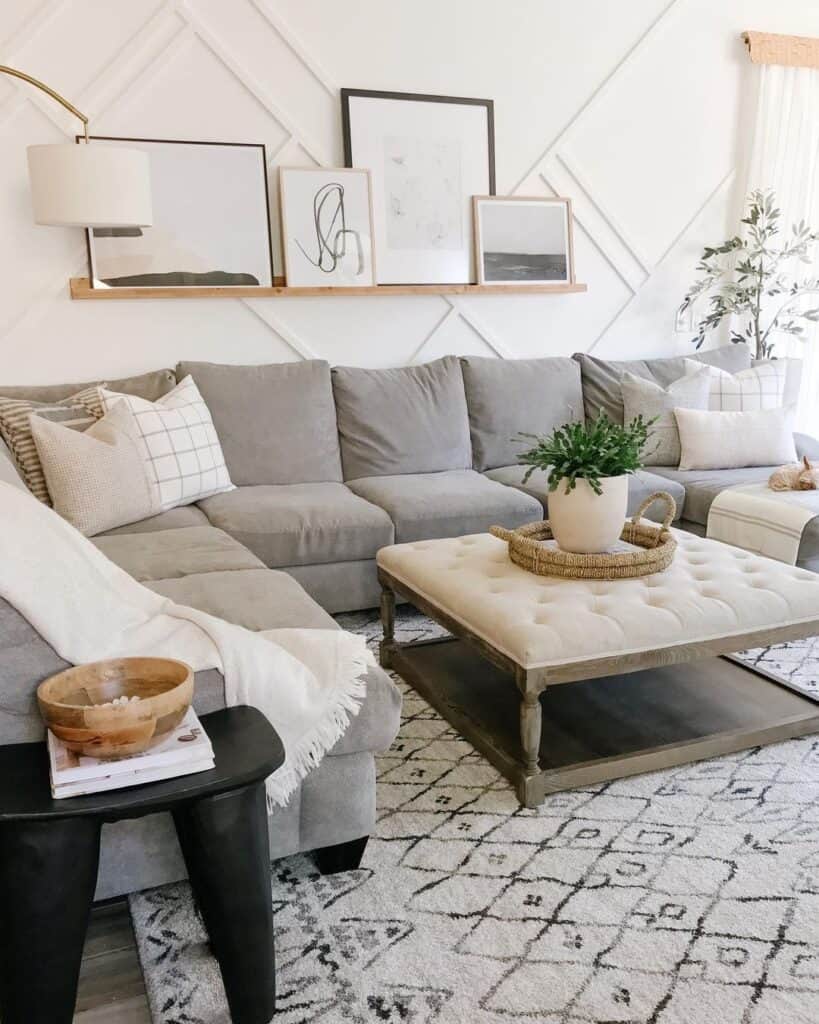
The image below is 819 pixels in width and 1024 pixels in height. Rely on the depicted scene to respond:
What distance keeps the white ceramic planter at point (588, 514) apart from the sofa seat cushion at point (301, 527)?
872 millimetres

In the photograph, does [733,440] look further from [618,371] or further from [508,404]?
[508,404]

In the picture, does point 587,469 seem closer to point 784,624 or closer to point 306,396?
point 784,624

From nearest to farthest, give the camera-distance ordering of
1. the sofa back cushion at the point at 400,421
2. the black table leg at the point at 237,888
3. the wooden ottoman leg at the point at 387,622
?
the black table leg at the point at 237,888, the wooden ottoman leg at the point at 387,622, the sofa back cushion at the point at 400,421

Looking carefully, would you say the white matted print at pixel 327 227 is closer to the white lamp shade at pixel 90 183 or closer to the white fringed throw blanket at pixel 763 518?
the white lamp shade at pixel 90 183

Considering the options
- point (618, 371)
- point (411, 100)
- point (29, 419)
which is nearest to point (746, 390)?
point (618, 371)

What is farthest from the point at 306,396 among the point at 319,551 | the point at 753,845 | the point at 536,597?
the point at 753,845

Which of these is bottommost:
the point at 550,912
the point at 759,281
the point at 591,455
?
the point at 550,912

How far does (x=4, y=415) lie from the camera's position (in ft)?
10.6

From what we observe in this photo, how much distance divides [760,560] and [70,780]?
195cm

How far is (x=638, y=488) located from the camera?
3.73 m

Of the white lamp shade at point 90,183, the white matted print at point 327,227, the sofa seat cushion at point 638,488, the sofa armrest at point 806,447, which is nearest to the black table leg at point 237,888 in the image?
the white lamp shade at point 90,183

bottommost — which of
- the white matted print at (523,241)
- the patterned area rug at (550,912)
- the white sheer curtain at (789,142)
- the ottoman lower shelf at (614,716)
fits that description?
the patterned area rug at (550,912)

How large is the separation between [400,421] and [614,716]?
1.78 meters

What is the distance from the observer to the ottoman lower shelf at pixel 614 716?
227 centimetres
